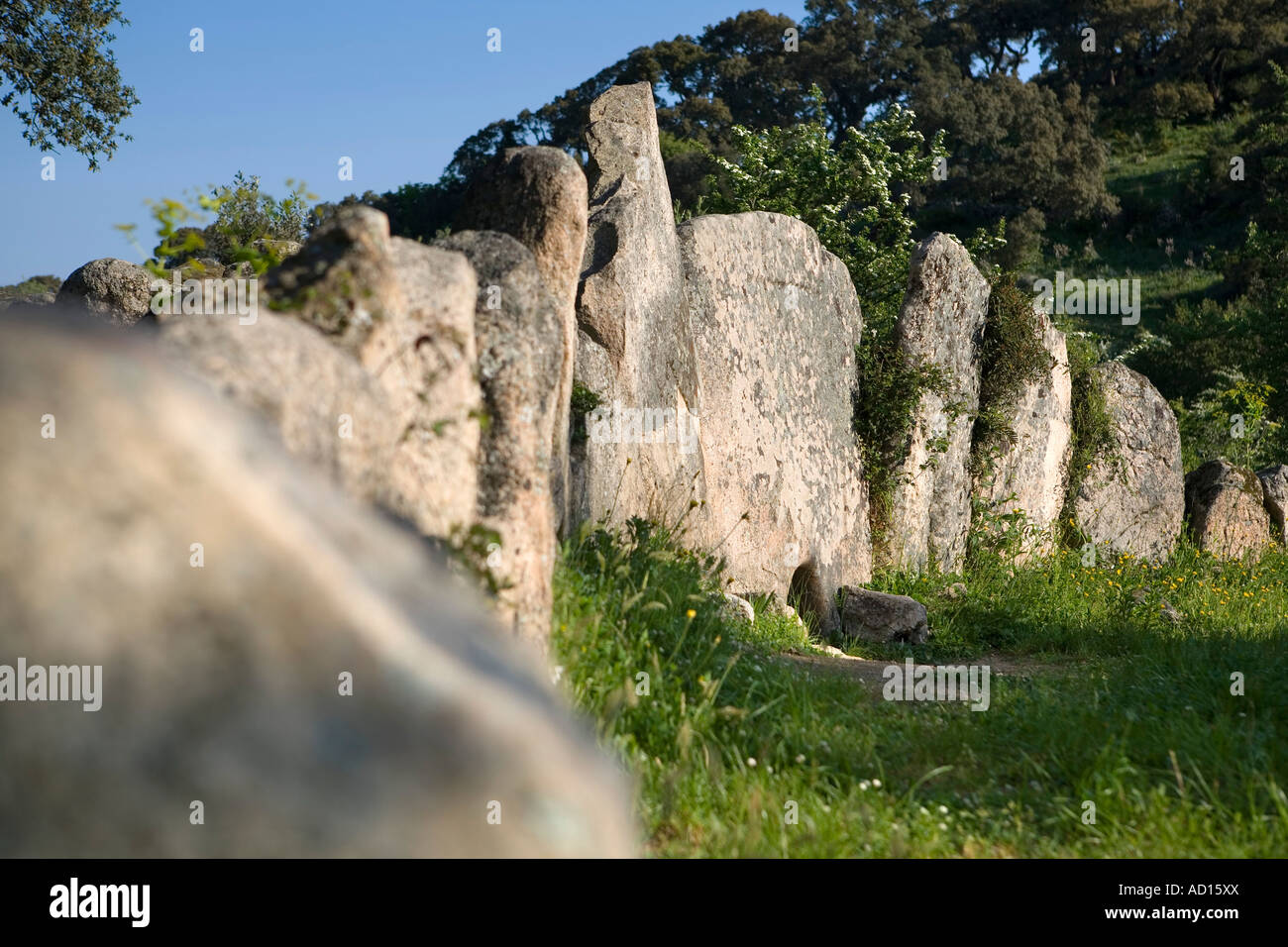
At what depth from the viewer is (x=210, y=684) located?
200 centimetres

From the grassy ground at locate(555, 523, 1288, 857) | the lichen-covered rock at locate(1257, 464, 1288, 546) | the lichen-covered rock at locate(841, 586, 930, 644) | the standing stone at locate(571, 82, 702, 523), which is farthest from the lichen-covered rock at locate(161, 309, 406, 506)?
the lichen-covered rock at locate(1257, 464, 1288, 546)

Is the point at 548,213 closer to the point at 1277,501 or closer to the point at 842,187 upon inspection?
the point at 842,187

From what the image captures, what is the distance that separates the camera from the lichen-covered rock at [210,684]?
1967 millimetres

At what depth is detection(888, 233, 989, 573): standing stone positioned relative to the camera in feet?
35.6

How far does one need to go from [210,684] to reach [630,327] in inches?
246

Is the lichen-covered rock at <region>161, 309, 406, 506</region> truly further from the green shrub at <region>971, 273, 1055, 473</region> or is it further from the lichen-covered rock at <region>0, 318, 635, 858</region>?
the green shrub at <region>971, 273, 1055, 473</region>

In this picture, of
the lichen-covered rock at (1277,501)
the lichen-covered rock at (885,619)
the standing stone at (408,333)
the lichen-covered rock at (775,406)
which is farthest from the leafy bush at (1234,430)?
the standing stone at (408,333)

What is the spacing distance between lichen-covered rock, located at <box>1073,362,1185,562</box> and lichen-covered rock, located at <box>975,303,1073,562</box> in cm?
58

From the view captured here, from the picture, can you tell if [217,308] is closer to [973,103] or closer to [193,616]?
[193,616]

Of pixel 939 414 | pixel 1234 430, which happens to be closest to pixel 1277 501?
pixel 1234 430

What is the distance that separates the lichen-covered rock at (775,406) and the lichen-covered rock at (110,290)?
560 cm

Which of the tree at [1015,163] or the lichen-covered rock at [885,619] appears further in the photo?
the tree at [1015,163]

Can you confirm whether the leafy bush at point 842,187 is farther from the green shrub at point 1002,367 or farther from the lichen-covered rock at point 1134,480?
the lichen-covered rock at point 1134,480
